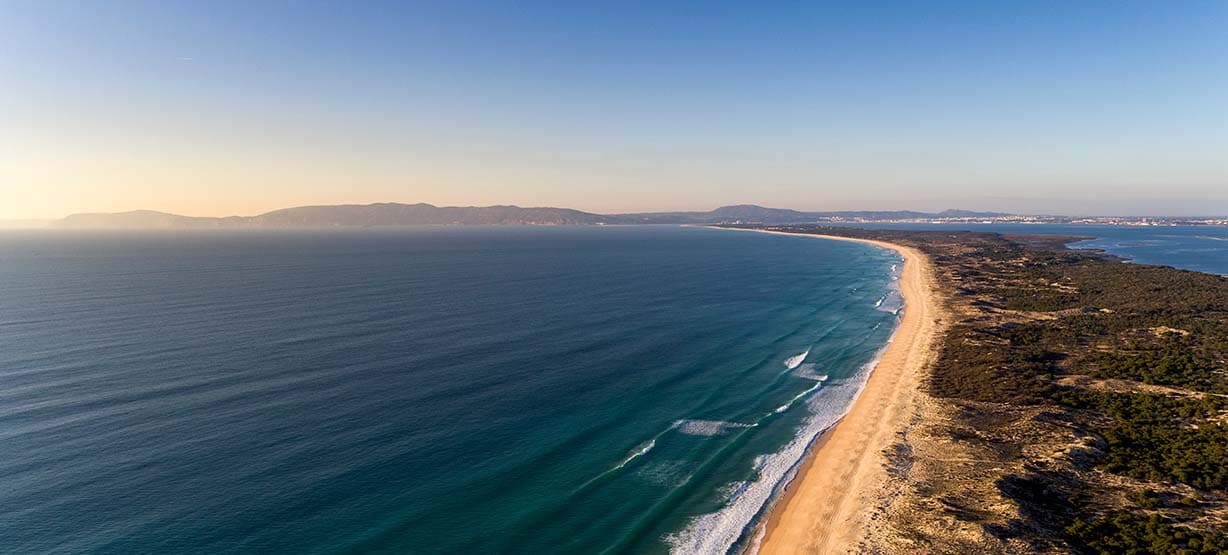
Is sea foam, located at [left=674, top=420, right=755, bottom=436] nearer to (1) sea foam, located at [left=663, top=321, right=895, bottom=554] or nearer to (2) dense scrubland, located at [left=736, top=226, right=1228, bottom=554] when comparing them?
(1) sea foam, located at [left=663, top=321, right=895, bottom=554]

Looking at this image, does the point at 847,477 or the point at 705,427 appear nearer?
the point at 847,477

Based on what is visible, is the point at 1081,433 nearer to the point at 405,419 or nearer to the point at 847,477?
the point at 847,477

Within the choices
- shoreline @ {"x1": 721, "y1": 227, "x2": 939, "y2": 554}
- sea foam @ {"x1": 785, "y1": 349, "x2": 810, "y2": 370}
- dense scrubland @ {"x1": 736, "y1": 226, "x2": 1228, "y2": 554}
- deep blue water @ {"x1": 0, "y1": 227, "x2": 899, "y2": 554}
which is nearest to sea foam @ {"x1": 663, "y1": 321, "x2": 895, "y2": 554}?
deep blue water @ {"x1": 0, "y1": 227, "x2": 899, "y2": 554}

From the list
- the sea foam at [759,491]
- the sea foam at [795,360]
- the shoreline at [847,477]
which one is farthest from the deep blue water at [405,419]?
the shoreline at [847,477]

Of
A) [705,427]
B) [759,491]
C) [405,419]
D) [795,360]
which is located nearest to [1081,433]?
[759,491]

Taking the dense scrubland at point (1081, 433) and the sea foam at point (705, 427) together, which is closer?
the dense scrubland at point (1081, 433)

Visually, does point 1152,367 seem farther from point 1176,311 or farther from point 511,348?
point 511,348

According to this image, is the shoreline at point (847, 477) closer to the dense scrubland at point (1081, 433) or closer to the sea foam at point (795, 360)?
the dense scrubland at point (1081, 433)
